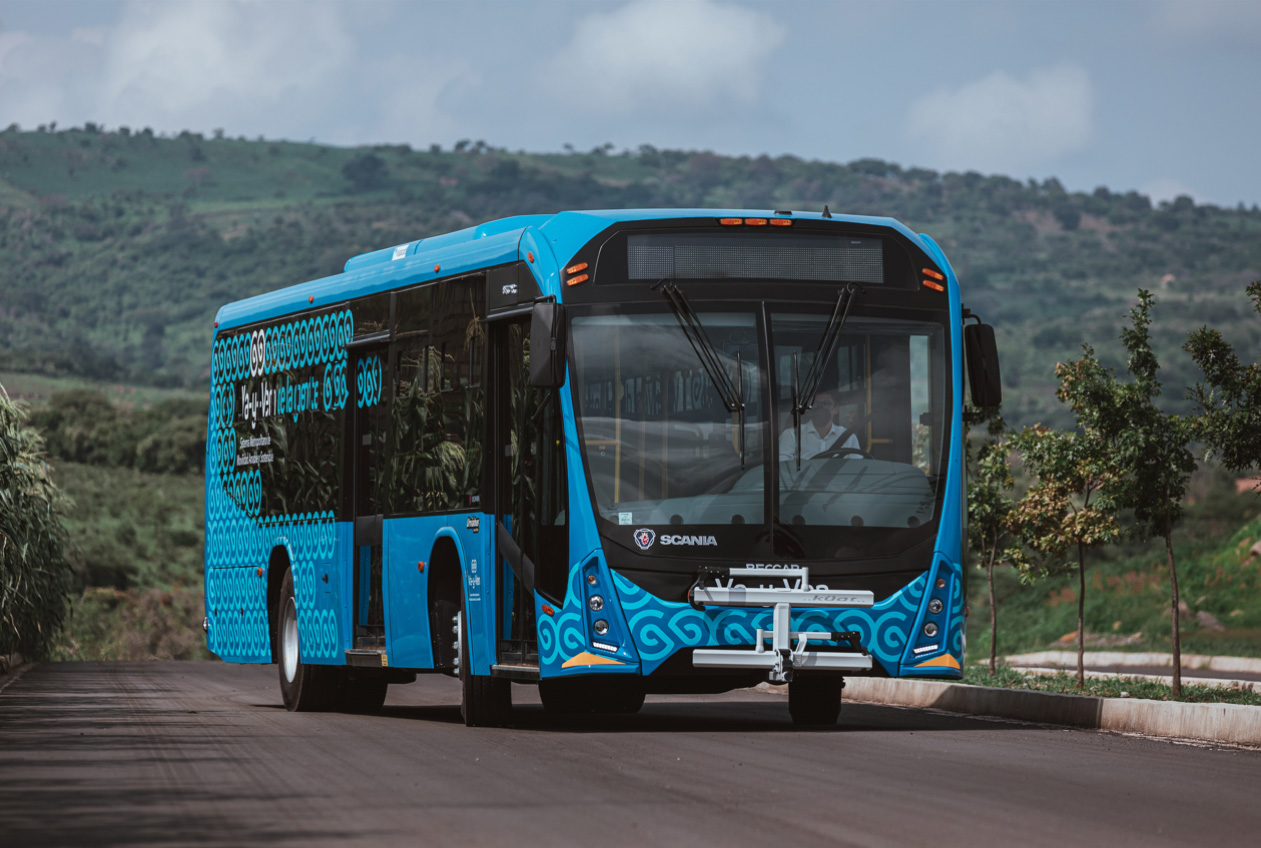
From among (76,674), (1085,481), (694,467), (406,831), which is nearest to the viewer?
(406,831)

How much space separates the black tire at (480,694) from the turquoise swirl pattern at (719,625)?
1852 mm

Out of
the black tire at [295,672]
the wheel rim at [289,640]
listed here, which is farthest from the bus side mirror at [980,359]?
the wheel rim at [289,640]

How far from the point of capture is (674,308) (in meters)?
15.3

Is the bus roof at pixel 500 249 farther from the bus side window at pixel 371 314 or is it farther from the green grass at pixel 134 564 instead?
the green grass at pixel 134 564

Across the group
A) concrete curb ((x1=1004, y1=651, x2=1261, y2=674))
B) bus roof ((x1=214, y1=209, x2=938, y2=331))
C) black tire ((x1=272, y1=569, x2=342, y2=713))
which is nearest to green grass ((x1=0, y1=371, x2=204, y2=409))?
concrete curb ((x1=1004, y1=651, x2=1261, y2=674))

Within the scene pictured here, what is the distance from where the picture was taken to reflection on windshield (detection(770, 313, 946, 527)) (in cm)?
1522

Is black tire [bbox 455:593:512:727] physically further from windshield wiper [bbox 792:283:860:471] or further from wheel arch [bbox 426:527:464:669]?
windshield wiper [bbox 792:283:860:471]

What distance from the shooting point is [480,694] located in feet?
53.8

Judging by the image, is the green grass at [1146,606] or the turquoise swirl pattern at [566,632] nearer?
the turquoise swirl pattern at [566,632]

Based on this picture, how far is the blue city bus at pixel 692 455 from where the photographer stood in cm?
1493

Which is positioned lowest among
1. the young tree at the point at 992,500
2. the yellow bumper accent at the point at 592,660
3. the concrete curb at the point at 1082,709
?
the concrete curb at the point at 1082,709

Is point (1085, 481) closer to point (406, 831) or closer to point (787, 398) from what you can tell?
point (787, 398)

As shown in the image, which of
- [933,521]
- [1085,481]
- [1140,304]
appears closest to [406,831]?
[933,521]

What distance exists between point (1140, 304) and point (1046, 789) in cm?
1214
